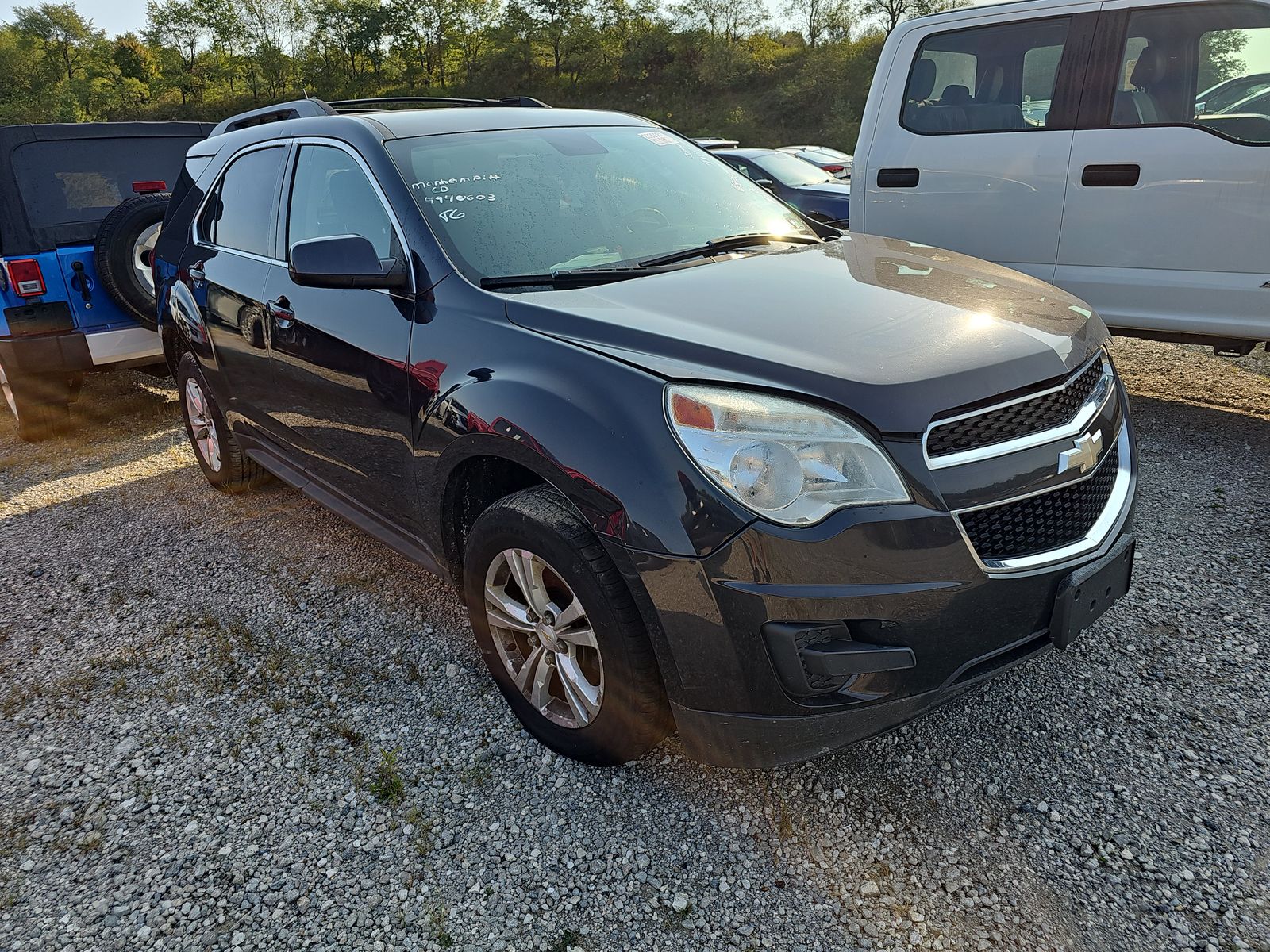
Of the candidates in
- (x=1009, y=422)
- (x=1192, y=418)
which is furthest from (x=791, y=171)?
(x=1009, y=422)

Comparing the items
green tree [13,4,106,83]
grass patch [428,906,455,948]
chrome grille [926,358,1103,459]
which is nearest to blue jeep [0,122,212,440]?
grass patch [428,906,455,948]

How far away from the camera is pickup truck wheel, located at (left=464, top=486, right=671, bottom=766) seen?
210cm

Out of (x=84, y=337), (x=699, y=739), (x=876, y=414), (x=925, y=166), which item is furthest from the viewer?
(x=84, y=337)

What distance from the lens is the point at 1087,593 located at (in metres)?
2.06

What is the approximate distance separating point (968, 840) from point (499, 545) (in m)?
1.38

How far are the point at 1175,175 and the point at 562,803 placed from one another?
4.08m

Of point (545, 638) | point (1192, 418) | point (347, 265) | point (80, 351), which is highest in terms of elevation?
point (347, 265)

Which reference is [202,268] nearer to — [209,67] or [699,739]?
[699,739]

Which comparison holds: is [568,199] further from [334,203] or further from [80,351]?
[80,351]

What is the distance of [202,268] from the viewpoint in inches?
160

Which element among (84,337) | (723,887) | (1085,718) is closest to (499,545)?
(723,887)

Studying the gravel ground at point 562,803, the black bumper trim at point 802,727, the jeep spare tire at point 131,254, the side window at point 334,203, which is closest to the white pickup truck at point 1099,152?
the gravel ground at point 562,803

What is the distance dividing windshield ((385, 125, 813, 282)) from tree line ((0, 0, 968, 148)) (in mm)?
36569

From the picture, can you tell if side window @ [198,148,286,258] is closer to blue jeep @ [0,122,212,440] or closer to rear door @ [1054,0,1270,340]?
blue jeep @ [0,122,212,440]
